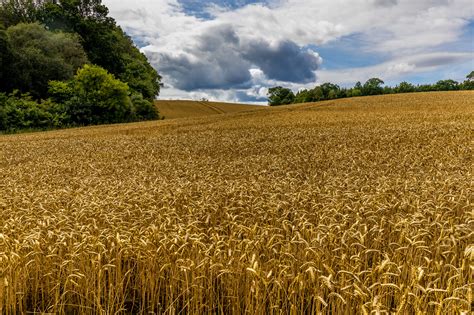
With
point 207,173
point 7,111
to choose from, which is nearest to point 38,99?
point 7,111

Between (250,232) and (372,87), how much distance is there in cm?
11129

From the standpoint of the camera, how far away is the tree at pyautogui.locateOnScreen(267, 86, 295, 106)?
11431cm

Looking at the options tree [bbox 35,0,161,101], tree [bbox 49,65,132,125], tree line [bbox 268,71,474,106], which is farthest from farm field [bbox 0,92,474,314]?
tree line [bbox 268,71,474,106]

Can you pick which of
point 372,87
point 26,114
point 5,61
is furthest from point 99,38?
point 372,87

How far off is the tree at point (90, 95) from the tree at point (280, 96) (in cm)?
6633

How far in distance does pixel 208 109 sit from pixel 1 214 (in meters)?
93.4

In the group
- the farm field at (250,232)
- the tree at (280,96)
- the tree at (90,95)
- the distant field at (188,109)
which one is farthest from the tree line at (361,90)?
the farm field at (250,232)

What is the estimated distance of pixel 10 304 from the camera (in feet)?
13.1

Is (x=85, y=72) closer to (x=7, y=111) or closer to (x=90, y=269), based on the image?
(x=7, y=111)

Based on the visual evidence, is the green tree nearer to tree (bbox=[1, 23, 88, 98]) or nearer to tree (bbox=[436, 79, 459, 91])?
tree (bbox=[1, 23, 88, 98])

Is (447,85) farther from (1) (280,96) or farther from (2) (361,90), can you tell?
(1) (280,96)

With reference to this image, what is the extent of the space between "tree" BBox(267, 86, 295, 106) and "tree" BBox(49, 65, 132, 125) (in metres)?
66.3

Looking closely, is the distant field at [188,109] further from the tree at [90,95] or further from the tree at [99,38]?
the tree at [90,95]

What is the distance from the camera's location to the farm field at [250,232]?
379cm
